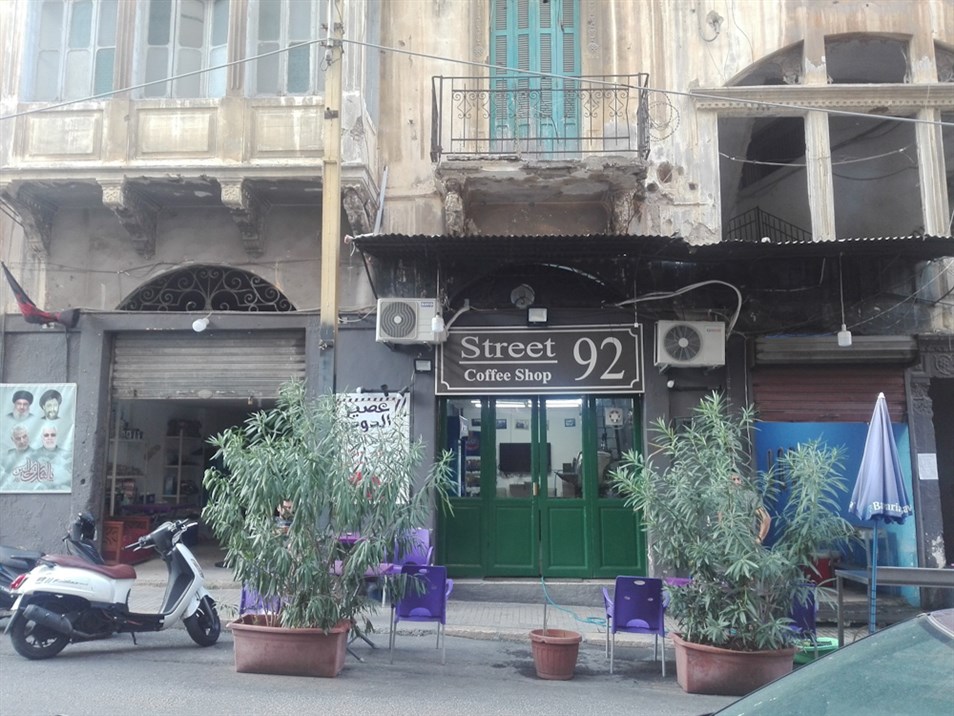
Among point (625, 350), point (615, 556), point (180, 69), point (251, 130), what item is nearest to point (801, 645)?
point (615, 556)

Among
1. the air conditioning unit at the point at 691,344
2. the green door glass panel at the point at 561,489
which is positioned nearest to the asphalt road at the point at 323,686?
the green door glass panel at the point at 561,489

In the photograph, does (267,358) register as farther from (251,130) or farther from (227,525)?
(227,525)

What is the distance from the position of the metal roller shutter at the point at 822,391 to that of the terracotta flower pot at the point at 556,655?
193 inches

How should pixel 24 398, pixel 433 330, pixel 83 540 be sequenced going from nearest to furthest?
1. pixel 83 540
2. pixel 433 330
3. pixel 24 398

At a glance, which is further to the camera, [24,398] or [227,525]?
[24,398]

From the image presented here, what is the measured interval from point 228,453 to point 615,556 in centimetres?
586

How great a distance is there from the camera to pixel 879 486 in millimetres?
7066

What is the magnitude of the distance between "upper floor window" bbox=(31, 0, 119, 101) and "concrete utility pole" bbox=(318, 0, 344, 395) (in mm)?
3887

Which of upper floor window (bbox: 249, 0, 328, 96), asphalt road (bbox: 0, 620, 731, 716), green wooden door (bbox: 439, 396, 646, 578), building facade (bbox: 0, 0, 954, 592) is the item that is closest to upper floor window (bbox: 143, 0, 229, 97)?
building facade (bbox: 0, 0, 954, 592)

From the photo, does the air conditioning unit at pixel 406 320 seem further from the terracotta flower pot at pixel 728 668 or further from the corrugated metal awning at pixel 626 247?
the terracotta flower pot at pixel 728 668

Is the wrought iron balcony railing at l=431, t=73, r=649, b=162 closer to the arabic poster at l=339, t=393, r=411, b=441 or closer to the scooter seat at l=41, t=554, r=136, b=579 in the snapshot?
the arabic poster at l=339, t=393, r=411, b=441

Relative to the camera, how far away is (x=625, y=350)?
10.5 meters

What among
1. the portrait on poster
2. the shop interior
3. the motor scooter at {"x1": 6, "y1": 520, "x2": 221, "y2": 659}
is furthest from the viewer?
the shop interior

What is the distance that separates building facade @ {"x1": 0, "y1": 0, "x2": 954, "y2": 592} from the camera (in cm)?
1023
